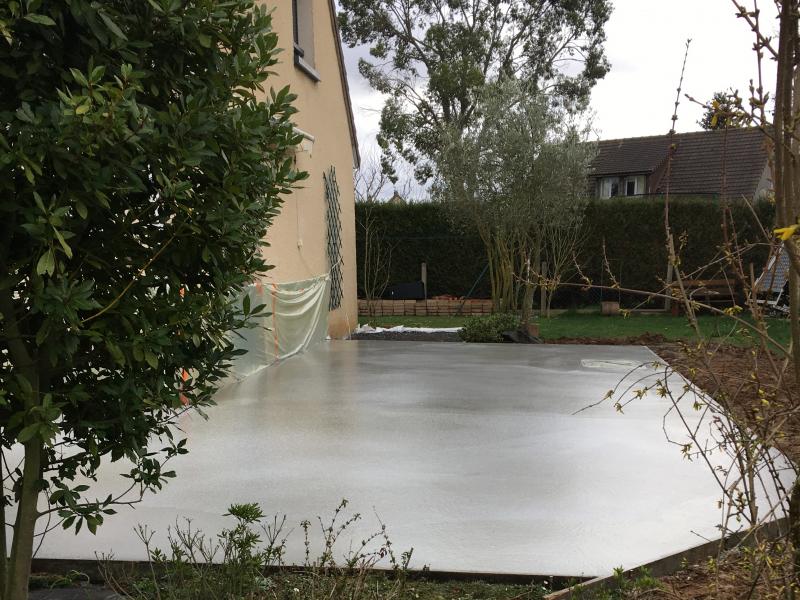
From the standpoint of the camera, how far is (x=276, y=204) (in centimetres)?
255

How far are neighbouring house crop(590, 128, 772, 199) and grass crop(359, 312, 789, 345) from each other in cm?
955

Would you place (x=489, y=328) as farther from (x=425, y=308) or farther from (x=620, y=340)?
(x=425, y=308)

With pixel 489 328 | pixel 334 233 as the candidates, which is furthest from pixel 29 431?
pixel 334 233

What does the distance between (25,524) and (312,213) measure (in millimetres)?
9715

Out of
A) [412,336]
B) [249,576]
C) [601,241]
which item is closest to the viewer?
[249,576]

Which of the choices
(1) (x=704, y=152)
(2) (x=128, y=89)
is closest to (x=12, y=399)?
(2) (x=128, y=89)

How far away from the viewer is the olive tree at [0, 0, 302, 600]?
188 centimetres

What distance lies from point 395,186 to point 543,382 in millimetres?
20091

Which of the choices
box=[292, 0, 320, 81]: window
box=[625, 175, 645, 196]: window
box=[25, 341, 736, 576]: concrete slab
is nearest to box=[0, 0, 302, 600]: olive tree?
box=[25, 341, 736, 576]: concrete slab

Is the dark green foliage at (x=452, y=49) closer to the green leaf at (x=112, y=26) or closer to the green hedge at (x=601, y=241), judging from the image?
the green hedge at (x=601, y=241)

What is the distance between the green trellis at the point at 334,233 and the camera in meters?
13.0

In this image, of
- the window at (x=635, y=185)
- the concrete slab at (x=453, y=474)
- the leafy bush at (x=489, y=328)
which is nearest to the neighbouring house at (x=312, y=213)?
the concrete slab at (x=453, y=474)

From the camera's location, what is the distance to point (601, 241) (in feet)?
57.4

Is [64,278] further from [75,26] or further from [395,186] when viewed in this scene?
[395,186]
